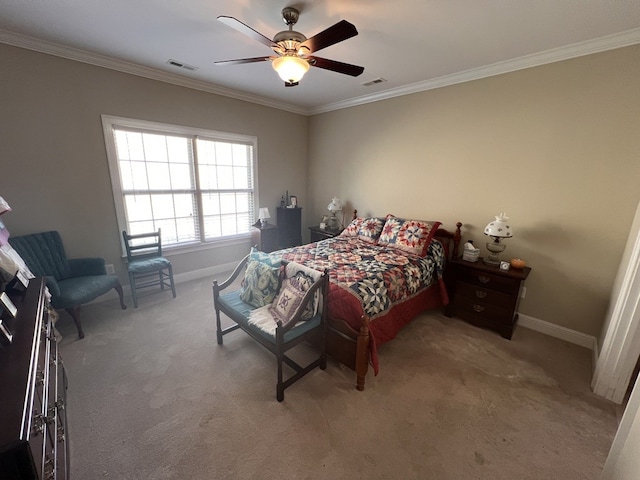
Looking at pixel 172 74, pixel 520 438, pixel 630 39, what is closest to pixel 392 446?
pixel 520 438

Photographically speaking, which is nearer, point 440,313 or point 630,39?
point 630,39

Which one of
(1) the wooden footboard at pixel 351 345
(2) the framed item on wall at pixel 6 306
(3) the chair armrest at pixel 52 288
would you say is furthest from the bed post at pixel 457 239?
(3) the chair armrest at pixel 52 288

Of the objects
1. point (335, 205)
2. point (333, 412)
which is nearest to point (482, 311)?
point (333, 412)

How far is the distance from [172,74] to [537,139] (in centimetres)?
415

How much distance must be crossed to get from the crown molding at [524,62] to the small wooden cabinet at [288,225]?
6.92ft

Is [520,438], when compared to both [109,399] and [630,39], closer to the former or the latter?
[109,399]

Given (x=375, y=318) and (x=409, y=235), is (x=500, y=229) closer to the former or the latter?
(x=409, y=235)

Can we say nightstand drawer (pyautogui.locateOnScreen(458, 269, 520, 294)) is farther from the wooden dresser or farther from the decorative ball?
the wooden dresser

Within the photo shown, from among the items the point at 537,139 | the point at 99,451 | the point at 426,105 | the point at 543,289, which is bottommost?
the point at 99,451

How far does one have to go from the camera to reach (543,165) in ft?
8.66

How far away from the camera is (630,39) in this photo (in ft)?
6.97

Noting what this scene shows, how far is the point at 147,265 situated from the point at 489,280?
381 centimetres

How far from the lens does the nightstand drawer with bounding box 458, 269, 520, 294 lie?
8.50ft

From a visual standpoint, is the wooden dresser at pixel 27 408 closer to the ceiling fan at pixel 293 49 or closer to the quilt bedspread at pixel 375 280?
the quilt bedspread at pixel 375 280
